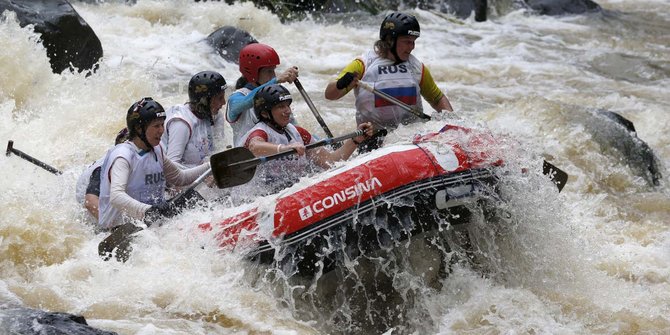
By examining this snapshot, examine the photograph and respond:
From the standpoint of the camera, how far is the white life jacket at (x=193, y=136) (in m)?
6.87

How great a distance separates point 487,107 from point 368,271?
665cm

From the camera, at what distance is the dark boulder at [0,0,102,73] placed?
11023 millimetres

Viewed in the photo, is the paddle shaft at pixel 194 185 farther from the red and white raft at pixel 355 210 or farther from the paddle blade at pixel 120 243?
the red and white raft at pixel 355 210

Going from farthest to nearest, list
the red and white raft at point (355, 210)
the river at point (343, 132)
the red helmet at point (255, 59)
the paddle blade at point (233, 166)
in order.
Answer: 1. the red helmet at point (255, 59)
2. the paddle blade at point (233, 166)
3. the river at point (343, 132)
4. the red and white raft at point (355, 210)

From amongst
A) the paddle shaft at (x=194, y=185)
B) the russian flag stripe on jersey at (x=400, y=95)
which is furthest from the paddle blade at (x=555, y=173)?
the paddle shaft at (x=194, y=185)

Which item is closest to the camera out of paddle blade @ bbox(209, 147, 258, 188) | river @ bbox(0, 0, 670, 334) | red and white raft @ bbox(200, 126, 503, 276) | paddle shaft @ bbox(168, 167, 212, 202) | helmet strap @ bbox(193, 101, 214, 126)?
red and white raft @ bbox(200, 126, 503, 276)

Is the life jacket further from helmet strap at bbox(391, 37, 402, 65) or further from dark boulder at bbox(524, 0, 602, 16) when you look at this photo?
dark boulder at bbox(524, 0, 602, 16)

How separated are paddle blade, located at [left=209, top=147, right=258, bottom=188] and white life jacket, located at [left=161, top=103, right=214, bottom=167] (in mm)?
1062

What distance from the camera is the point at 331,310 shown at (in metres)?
5.81

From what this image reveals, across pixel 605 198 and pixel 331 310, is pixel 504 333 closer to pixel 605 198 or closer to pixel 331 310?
pixel 331 310

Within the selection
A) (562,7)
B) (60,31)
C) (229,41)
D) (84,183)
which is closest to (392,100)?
(84,183)

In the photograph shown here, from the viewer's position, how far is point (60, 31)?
36.5ft

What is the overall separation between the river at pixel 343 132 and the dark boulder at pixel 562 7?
→ 1.66 meters

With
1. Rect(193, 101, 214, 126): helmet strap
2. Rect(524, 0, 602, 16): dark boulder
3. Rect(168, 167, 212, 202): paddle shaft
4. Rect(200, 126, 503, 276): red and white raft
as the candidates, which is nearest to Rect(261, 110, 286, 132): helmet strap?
Rect(168, 167, 212, 202): paddle shaft
